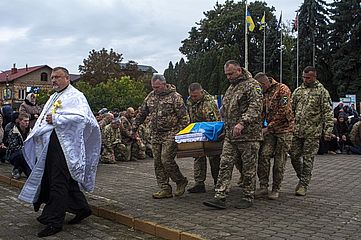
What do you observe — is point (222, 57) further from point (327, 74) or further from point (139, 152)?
point (139, 152)

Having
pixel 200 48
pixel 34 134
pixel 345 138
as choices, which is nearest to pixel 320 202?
pixel 34 134

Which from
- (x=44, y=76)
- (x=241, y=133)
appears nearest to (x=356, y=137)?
(x=241, y=133)

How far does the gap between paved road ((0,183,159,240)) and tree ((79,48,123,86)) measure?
60310 mm

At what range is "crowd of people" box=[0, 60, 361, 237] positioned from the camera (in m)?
6.48

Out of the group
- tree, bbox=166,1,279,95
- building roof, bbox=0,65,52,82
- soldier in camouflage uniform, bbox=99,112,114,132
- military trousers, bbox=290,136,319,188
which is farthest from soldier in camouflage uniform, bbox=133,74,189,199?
building roof, bbox=0,65,52,82

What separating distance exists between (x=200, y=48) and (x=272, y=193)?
64.4 m

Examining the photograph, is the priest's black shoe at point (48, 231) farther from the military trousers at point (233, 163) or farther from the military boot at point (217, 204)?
the military trousers at point (233, 163)

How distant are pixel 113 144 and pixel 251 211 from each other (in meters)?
8.07

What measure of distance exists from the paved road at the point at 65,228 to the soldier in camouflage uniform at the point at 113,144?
6246 mm

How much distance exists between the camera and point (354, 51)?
47.6 metres

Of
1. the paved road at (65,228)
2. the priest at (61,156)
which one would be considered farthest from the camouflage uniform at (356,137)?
the priest at (61,156)

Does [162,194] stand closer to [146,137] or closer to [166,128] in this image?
[166,128]

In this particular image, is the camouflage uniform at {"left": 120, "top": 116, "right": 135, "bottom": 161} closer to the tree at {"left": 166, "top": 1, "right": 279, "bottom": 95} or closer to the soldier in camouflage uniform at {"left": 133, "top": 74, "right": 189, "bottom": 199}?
the soldier in camouflage uniform at {"left": 133, "top": 74, "right": 189, "bottom": 199}

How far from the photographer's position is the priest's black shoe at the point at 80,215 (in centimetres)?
676
